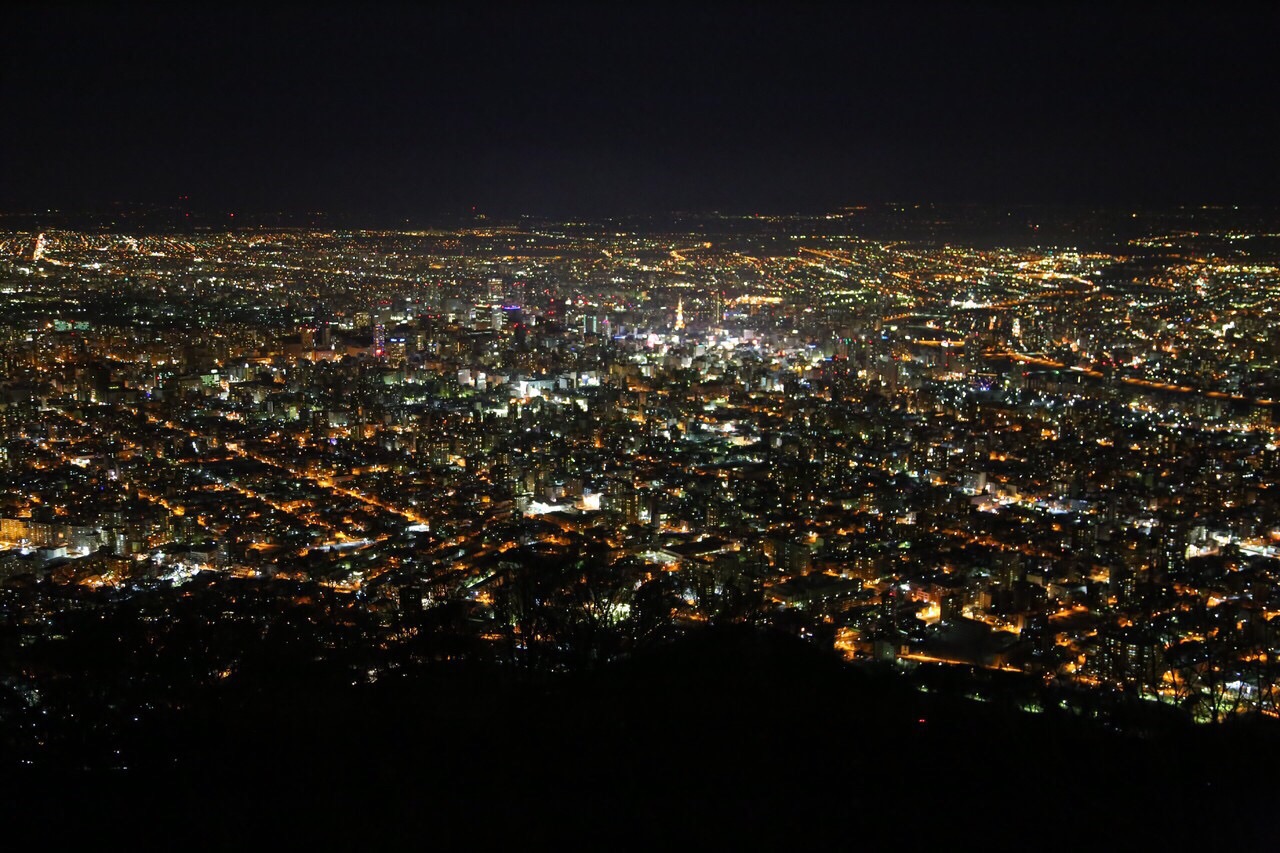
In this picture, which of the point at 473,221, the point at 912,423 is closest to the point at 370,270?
the point at 473,221

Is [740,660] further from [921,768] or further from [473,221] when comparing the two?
[473,221]

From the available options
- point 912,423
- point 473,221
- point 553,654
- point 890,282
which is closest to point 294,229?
point 473,221

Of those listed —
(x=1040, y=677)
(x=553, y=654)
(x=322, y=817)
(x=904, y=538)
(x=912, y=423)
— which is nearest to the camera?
(x=322, y=817)

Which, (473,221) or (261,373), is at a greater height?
(473,221)

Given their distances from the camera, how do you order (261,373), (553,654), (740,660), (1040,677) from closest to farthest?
(740,660) → (553,654) → (1040,677) → (261,373)

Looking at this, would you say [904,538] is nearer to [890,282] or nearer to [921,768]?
[921,768]

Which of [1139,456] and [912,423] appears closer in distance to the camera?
[1139,456]
